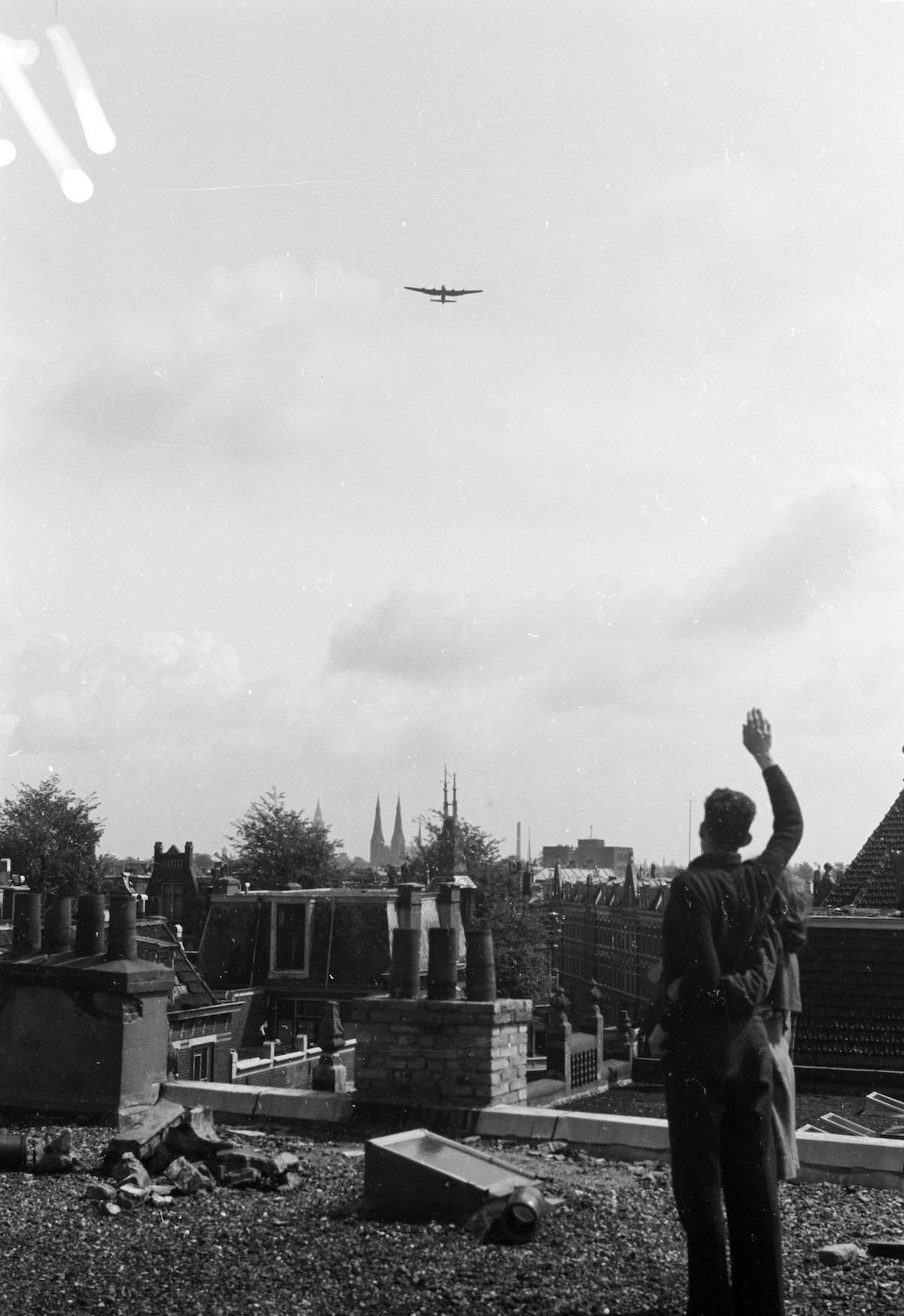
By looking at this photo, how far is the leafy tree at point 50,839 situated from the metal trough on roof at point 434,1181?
51229mm

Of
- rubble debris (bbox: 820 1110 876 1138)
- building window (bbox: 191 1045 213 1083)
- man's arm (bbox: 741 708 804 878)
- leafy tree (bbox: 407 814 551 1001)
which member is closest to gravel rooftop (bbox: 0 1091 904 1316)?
man's arm (bbox: 741 708 804 878)

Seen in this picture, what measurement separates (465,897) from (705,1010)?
121ft

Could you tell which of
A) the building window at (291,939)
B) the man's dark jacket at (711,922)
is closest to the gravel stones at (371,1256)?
the man's dark jacket at (711,922)

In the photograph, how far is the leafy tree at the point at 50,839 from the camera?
56812 mm

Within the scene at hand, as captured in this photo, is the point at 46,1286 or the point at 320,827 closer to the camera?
the point at 46,1286

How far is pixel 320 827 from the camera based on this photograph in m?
63.5

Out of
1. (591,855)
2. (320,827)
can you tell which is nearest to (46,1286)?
(320,827)

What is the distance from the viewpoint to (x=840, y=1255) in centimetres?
534

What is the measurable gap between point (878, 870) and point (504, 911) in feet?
89.9

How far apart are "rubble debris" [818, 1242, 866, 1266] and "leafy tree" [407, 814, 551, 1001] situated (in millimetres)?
39017

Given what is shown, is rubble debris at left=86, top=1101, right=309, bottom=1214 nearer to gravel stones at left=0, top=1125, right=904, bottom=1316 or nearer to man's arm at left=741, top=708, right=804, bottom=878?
gravel stones at left=0, top=1125, right=904, bottom=1316

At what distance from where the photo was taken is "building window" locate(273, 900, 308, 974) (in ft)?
120

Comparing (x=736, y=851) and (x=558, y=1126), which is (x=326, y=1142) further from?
(x=736, y=851)

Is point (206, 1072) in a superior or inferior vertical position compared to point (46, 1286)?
inferior
